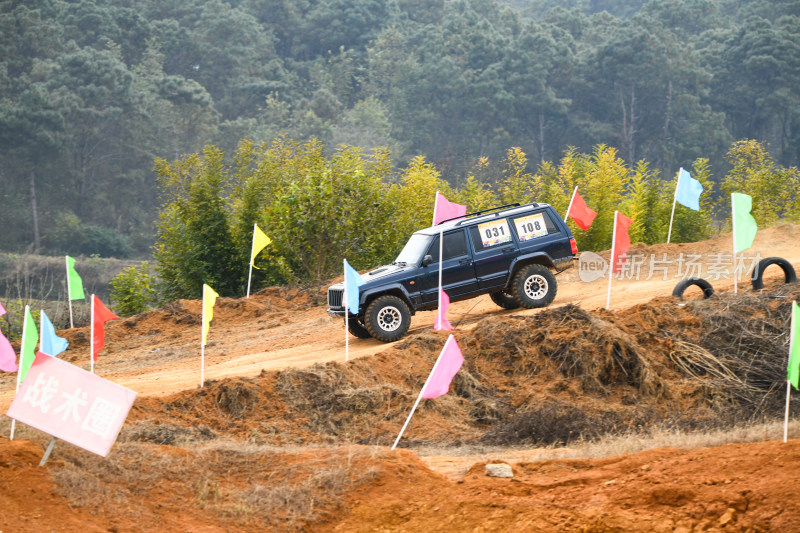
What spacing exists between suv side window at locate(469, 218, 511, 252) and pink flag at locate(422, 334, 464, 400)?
692 cm

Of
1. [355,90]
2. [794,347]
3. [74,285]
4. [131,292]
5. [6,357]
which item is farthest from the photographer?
[355,90]

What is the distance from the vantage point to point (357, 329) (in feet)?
53.0

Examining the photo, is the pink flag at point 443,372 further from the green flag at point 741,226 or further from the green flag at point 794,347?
the green flag at point 741,226

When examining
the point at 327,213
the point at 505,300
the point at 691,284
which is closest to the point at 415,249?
the point at 505,300

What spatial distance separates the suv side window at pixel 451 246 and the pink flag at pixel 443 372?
21.7 feet

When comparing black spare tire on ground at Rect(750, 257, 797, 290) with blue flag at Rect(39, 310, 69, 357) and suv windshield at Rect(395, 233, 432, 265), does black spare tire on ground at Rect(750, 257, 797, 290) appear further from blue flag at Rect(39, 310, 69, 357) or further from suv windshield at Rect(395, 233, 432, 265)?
blue flag at Rect(39, 310, 69, 357)

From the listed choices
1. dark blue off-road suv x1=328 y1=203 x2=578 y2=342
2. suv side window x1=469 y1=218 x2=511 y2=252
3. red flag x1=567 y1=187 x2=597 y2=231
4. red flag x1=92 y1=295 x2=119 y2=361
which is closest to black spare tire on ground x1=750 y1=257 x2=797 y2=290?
dark blue off-road suv x1=328 y1=203 x2=578 y2=342

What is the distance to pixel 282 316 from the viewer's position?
2022 cm

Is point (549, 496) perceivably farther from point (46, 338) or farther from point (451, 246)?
point (451, 246)

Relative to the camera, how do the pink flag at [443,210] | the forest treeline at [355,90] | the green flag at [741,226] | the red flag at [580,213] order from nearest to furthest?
the green flag at [741,226] → the pink flag at [443,210] → the red flag at [580,213] → the forest treeline at [355,90]

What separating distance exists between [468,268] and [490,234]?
0.78m

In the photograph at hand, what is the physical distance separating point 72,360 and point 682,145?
204ft

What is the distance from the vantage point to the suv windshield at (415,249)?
15718 millimetres

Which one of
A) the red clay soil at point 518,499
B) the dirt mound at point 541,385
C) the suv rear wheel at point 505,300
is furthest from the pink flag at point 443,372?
the suv rear wheel at point 505,300
